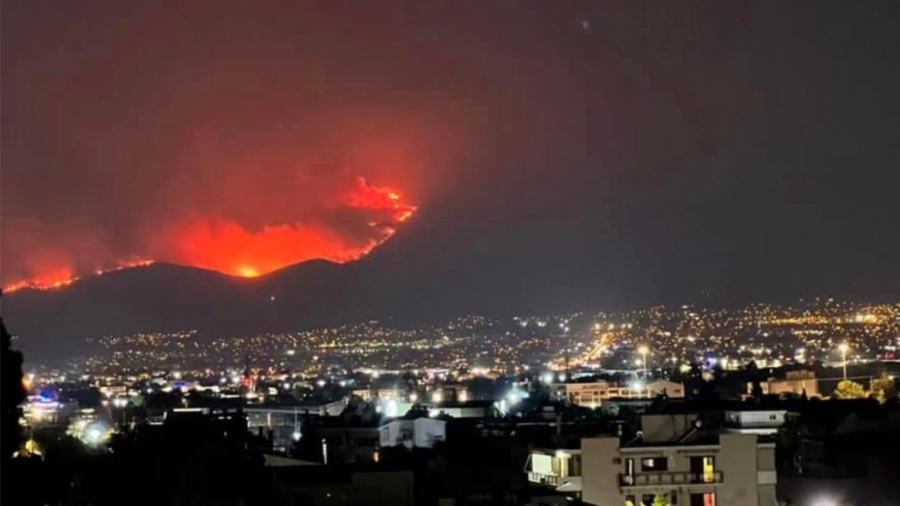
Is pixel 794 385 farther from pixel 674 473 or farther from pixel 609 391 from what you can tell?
pixel 674 473

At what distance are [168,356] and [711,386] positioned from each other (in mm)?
105880

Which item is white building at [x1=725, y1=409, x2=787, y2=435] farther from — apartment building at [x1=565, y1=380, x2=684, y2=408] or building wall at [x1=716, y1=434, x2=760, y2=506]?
apartment building at [x1=565, y1=380, x2=684, y2=408]

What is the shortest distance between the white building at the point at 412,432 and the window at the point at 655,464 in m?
10.9

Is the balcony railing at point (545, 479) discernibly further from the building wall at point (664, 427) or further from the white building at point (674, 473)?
the building wall at point (664, 427)

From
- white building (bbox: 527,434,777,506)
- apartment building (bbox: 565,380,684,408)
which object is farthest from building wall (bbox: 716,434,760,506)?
apartment building (bbox: 565,380,684,408)

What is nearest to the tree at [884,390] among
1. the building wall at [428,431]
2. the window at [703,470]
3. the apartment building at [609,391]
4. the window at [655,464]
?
the apartment building at [609,391]

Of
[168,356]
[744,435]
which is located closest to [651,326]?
[168,356]

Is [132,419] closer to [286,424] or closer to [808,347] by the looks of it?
[286,424]

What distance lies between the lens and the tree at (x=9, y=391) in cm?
934

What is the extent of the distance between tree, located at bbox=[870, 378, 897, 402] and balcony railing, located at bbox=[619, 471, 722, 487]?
22789 millimetres

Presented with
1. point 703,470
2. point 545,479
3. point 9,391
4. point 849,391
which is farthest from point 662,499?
point 849,391

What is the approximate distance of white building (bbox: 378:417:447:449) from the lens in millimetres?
35000

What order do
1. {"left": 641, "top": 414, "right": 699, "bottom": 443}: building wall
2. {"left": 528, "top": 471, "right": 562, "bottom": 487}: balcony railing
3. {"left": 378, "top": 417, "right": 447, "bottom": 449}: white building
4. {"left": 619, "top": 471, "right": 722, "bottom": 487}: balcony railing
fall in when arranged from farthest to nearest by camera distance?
1. {"left": 378, "top": 417, "right": 447, "bottom": 449}: white building
2. {"left": 528, "top": 471, "right": 562, "bottom": 487}: balcony railing
3. {"left": 641, "top": 414, "right": 699, "bottom": 443}: building wall
4. {"left": 619, "top": 471, "right": 722, "bottom": 487}: balcony railing

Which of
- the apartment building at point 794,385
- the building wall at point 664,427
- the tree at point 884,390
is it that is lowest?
the building wall at point 664,427
